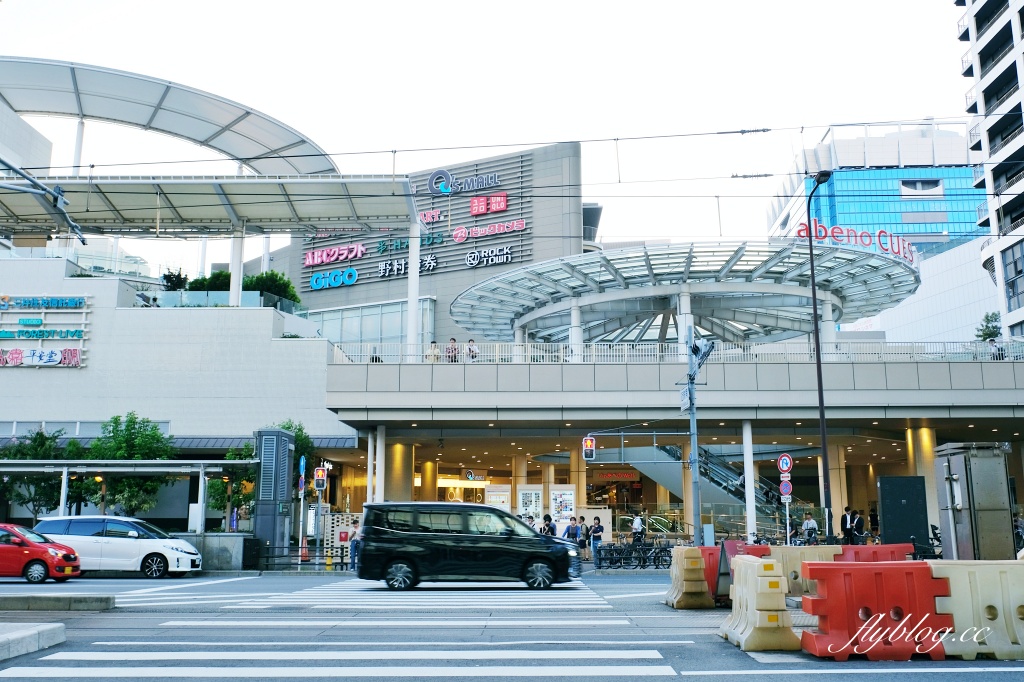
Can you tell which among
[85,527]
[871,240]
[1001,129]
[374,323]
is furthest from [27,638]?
[1001,129]

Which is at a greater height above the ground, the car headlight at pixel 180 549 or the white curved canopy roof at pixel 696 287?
the white curved canopy roof at pixel 696 287

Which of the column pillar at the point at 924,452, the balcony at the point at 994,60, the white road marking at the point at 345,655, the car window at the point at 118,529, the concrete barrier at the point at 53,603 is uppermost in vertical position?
the balcony at the point at 994,60

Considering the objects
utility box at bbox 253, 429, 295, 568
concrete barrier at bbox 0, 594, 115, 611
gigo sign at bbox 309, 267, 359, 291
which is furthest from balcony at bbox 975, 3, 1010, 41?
concrete barrier at bbox 0, 594, 115, 611

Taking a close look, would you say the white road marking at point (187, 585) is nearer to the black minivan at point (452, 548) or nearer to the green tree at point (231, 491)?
the black minivan at point (452, 548)

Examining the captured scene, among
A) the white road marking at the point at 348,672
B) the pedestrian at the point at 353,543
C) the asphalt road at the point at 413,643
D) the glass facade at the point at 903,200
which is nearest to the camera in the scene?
the white road marking at the point at 348,672

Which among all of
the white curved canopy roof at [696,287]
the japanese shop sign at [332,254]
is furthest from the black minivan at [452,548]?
the japanese shop sign at [332,254]

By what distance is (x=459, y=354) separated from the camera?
35875 millimetres

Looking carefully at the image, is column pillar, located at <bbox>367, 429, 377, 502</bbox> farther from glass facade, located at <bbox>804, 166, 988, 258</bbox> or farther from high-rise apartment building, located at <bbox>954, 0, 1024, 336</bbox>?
glass facade, located at <bbox>804, 166, 988, 258</bbox>

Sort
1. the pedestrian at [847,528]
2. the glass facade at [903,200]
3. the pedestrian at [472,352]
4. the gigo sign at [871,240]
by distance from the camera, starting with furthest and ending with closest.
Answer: the glass facade at [903,200]
the gigo sign at [871,240]
the pedestrian at [472,352]
the pedestrian at [847,528]

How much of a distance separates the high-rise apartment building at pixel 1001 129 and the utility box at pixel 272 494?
50731mm

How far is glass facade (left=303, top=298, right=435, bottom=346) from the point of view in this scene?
188 feet

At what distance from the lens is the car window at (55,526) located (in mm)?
24625

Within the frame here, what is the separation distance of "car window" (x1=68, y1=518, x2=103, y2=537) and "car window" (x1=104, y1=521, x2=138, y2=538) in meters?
0.21

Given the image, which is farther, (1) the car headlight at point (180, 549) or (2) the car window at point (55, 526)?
(1) the car headlight at point (180, 549)
